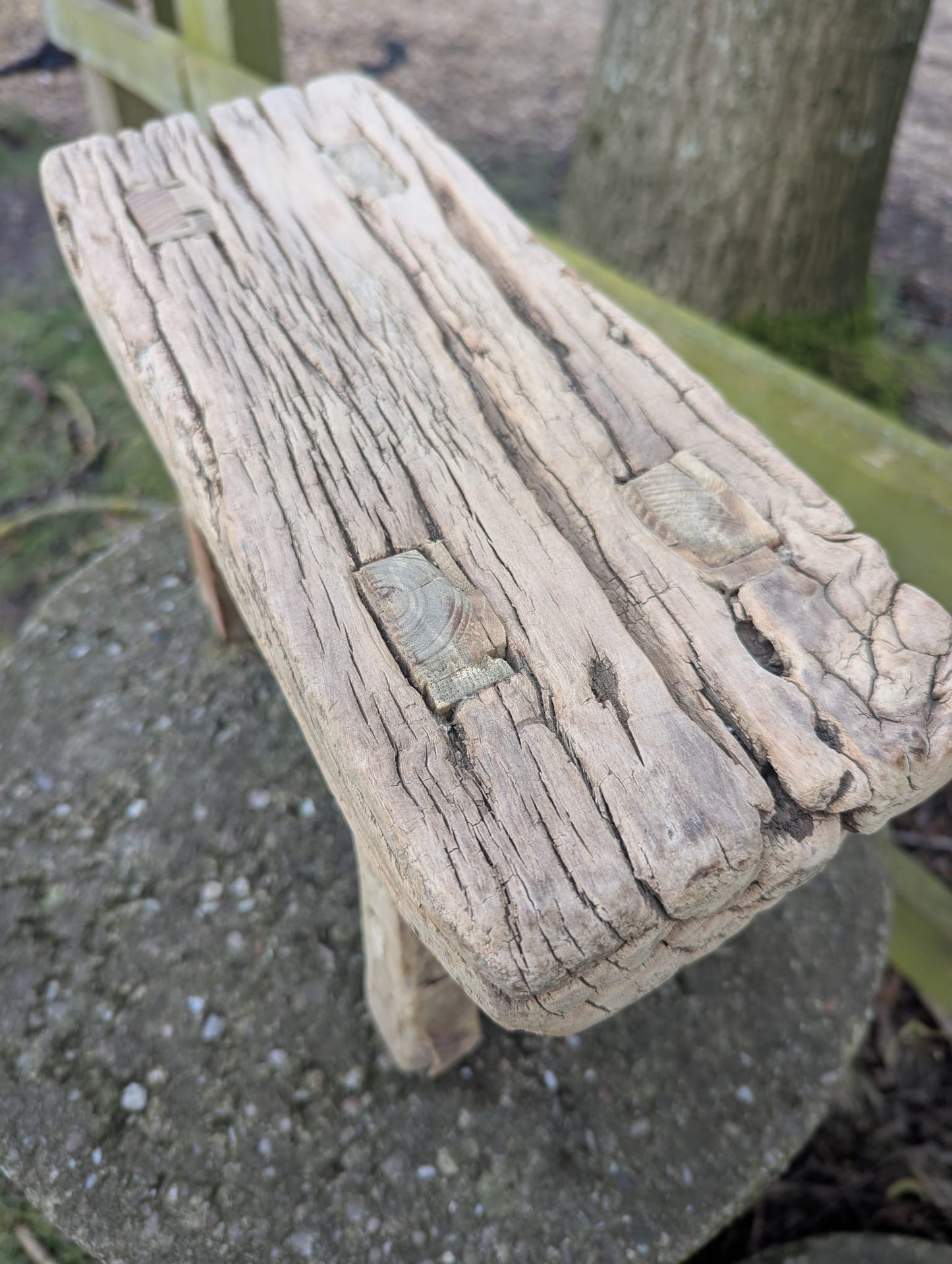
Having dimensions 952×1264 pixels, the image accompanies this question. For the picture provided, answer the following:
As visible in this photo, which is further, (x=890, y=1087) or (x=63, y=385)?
(x=63, y=385)

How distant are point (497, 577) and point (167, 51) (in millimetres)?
2453

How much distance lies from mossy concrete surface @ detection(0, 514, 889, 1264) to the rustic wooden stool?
0.83ft

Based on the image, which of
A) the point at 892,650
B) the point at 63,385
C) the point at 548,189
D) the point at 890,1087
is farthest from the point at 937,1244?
the point at 548,189

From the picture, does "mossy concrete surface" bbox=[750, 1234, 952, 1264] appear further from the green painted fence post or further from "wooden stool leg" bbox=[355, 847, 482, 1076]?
the green painted fence post

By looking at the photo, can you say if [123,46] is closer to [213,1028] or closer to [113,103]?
[113,103]

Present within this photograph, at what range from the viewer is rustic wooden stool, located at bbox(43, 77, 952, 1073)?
0.87 meters

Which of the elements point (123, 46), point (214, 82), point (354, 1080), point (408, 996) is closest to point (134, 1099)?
point (354, 1080)

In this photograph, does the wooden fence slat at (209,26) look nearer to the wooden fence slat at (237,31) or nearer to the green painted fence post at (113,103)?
the wooden fence slat at (237,31)

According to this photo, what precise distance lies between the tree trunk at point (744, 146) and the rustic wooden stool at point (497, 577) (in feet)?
4.70

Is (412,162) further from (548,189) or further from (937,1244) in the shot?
(548,189)

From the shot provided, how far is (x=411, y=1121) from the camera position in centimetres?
159

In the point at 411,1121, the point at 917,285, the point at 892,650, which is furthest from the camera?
the point at 917,285

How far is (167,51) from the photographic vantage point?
2602 millimetres

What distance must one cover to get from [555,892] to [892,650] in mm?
475
